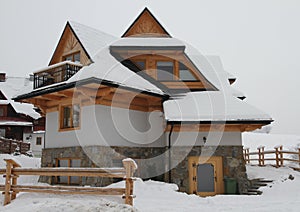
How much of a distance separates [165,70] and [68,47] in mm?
4811

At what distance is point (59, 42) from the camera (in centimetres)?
1548

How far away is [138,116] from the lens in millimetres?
14258

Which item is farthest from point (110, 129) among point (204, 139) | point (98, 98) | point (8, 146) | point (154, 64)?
point (8, 146)

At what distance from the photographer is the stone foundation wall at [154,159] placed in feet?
40.7

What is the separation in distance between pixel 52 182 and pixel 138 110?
4831mm

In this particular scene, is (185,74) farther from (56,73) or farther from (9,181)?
(9,181)

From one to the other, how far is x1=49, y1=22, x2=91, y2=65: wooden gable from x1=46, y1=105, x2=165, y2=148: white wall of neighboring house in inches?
110

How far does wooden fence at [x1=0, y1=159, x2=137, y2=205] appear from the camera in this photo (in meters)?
7.70

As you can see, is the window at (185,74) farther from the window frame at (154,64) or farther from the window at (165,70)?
the window at (165,70)

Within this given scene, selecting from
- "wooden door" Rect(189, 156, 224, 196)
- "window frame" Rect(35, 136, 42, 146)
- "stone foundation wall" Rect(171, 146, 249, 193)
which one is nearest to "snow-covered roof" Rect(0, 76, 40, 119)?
"window frame" Rect(35, 136, 42, 146)

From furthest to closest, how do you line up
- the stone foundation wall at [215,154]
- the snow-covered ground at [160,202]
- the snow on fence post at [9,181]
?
1. the stone foundation wall at [215,154]
2. the snow on fence post at [9,181]
3. the snow-covered ground at [160,202]

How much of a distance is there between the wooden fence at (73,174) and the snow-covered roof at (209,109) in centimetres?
505

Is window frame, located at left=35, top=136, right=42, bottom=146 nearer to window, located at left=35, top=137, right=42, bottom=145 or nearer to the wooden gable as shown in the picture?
window, located at left=35, top=137, right=42, bottom=145

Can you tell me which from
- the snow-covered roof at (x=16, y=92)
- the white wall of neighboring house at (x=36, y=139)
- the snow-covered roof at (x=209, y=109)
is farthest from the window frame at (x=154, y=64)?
the white wall of neighboring house at (x=36, y=139)
